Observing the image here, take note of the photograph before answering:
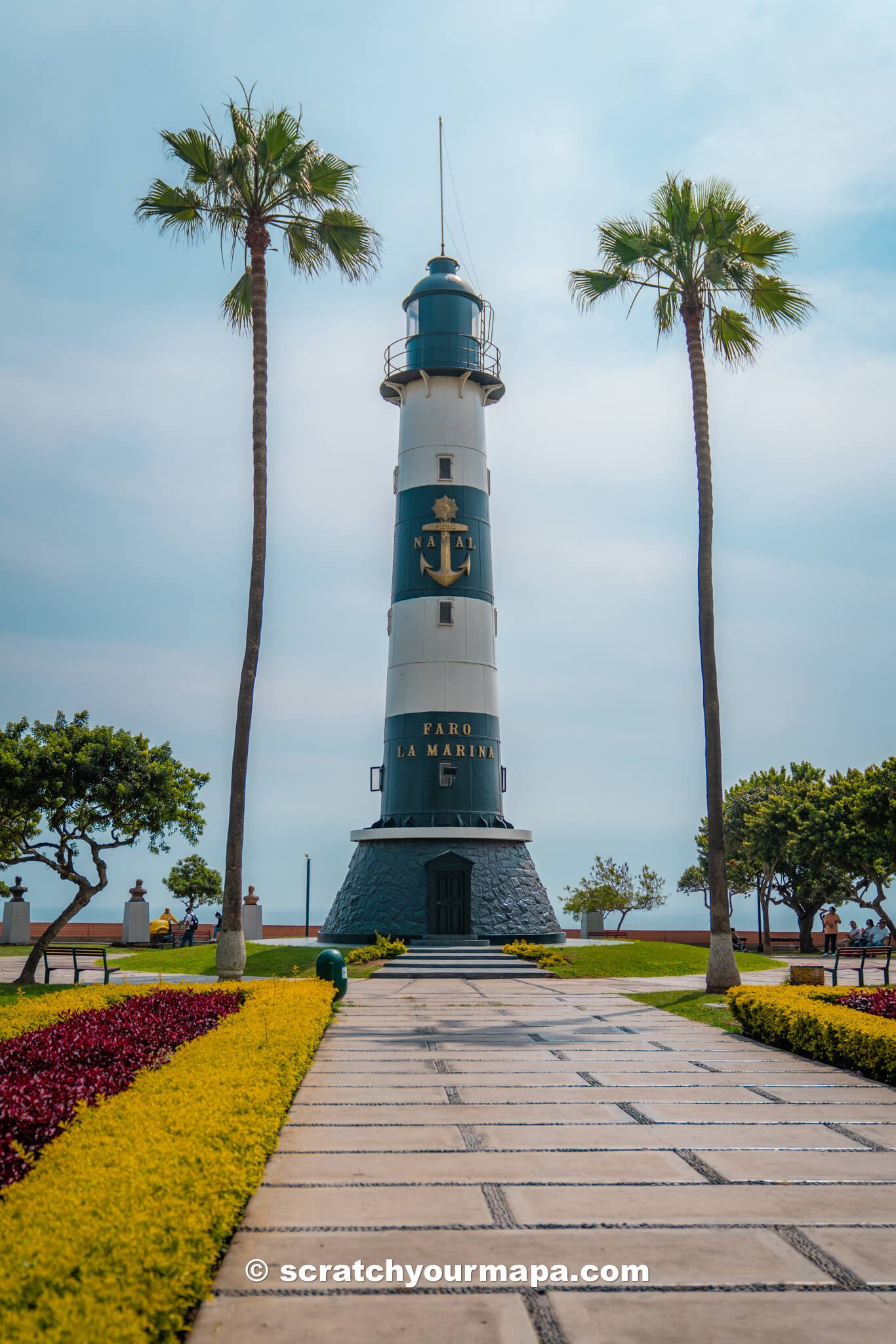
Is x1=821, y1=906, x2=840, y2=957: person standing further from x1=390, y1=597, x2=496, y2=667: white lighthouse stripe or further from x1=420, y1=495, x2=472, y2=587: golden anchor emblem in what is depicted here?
x1=420, y1=495, x2=472, y2=587: golden anchor emblem

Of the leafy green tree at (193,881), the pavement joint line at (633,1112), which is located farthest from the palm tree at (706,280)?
the leafy green tree at (193,881)

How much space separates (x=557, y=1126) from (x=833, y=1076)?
3.86m

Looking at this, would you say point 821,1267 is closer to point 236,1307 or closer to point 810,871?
point 236,1307

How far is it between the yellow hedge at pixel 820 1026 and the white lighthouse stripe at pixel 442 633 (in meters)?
16.2

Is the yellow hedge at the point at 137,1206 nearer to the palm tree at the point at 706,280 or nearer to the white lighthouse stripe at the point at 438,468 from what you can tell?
the palm tree at the point at 706,280

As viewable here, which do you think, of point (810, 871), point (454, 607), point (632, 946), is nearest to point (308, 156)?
point (454, 607)

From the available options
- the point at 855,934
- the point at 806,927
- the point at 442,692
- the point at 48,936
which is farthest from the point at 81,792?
the point at 806,927

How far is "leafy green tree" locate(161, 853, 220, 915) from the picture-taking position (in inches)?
1773

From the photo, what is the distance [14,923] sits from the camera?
3512 cm

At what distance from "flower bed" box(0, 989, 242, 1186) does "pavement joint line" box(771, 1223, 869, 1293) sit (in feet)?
13.2

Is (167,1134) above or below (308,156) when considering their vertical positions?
below

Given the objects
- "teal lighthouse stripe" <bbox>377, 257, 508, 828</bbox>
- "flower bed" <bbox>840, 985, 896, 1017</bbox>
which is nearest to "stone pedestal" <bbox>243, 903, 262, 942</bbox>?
"teal lighthouse stripe" <bbox>377, 257, 508, 828</bbox>

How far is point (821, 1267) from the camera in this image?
16.1 feet

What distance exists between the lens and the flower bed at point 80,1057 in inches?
240
